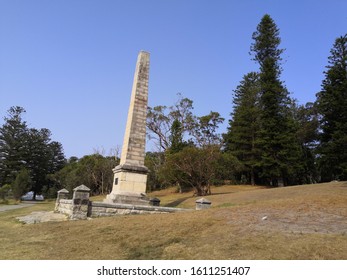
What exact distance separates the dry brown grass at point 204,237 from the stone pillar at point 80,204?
138 centimetres

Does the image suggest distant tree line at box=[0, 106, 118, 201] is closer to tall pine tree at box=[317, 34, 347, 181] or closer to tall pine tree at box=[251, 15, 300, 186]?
tall pine tree at box=[251, 15, 300, 186]

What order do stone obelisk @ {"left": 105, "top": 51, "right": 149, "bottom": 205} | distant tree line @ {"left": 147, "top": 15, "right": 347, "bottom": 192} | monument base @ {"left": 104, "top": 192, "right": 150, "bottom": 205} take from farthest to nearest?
distant tree line @ {"left": 147, "top": 15, "right": 347, "bottom": 192} → stone obelisk @ {"left": 105, "top": 51, "right": 149, "bottom": 205} → monument base @ {"left": 104, "top": 192, "right": 150, "bottom": 205}

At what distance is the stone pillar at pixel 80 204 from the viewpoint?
1176 cm

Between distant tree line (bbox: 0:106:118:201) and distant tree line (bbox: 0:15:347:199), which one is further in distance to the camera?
distant tree line (bbox: 0:106:118:201)

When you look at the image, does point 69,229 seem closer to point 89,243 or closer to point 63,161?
point 89,243

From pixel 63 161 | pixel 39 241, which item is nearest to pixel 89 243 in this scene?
pixel 39 241

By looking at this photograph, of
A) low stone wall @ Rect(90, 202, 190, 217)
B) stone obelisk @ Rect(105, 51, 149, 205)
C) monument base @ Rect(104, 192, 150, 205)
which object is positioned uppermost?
stone obelisk @ Rect(105, 51, 149, 205)

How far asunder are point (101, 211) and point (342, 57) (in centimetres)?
3514

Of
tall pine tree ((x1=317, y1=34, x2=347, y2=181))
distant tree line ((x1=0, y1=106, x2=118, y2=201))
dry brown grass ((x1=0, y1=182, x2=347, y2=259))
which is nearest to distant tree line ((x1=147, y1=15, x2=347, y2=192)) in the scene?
tall pine tree ((x1=317, y1=34, x2=347, y2=181))

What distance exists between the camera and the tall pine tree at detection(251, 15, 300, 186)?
36000 mm

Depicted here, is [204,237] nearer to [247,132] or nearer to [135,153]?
[135,153]

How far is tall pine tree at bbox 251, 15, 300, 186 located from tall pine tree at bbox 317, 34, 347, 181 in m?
3.76

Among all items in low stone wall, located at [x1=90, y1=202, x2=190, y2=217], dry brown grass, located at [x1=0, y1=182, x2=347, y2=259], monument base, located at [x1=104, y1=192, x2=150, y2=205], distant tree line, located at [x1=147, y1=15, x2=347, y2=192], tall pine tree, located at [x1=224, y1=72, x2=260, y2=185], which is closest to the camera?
dry brown grass, located at [x1=0, y1=182, x2=347, y2=259]
